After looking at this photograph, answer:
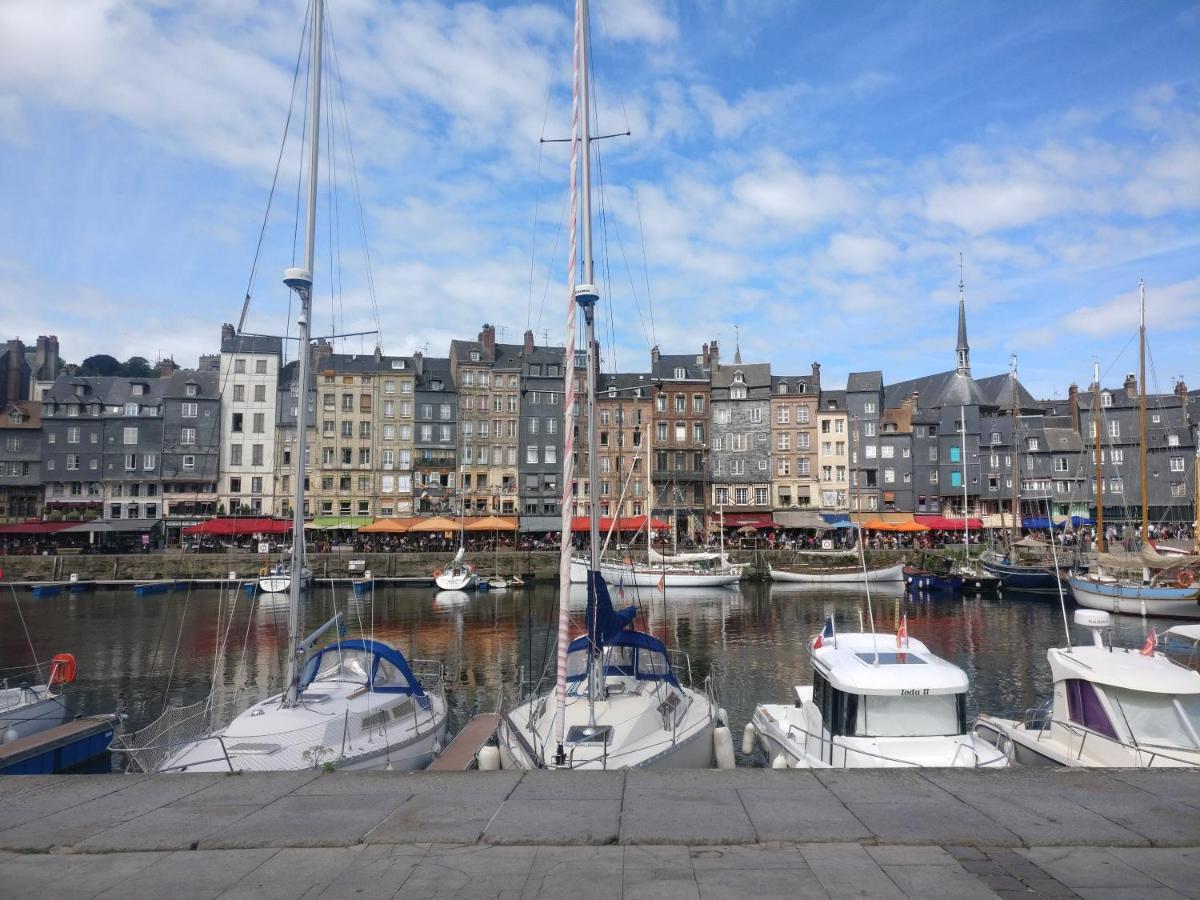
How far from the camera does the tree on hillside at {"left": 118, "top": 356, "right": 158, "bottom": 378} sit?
132m

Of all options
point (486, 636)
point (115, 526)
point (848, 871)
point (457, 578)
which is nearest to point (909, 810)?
point (848, 871)

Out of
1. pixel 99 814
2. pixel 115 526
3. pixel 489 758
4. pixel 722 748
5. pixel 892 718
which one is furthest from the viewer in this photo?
pixel 115 526

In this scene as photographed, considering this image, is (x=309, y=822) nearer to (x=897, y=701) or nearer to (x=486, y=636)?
(x=897, y=701)

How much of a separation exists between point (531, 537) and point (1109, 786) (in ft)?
214

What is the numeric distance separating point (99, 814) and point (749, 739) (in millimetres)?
13094

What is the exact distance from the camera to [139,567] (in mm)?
61906

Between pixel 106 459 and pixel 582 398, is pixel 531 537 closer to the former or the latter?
pixel 582 398

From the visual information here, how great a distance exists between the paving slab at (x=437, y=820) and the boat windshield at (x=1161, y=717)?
1082 cm

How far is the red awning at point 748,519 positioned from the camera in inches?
3002

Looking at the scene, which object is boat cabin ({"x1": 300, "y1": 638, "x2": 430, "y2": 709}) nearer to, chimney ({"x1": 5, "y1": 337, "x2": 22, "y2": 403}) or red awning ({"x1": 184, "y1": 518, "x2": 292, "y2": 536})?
red awning ({"x1": 184, "y1": 518, "x2": 292, "y2": 536})

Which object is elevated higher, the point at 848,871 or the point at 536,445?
the point at 536,445

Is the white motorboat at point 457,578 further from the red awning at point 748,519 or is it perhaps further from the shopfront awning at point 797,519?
the shopfront awning at point 797,519

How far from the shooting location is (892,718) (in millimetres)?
13539

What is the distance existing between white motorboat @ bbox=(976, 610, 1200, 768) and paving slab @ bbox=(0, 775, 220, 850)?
12745mm
